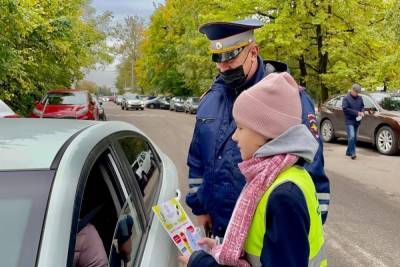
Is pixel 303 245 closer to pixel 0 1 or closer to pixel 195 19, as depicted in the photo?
pixel 0 1

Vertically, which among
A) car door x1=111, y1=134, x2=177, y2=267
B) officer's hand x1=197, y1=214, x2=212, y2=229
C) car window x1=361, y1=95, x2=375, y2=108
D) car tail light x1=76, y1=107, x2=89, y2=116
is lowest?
car tail light x1=76, y1=107, x2=89, y2=116

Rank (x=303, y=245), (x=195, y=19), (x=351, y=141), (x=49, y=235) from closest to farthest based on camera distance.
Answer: (x=303, y=245)
(x=49, y=235)
(x=351, y=141)
(x=195, y=19)

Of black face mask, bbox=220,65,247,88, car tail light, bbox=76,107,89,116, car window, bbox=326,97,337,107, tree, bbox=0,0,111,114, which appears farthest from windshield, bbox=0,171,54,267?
car window, bbox=326,97,337,107

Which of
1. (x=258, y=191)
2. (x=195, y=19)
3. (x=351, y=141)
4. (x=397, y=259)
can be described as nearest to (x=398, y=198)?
(x=397, y=259)

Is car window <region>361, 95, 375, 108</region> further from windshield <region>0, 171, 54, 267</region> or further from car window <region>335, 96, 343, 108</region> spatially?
windshield <region>0, 171, 54, 267</region>

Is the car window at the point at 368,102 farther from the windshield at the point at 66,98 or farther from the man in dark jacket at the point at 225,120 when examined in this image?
the man in dark jacket at the point at 225,120

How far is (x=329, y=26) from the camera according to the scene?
2120 cm

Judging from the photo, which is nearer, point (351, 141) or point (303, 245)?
point (303, 245)

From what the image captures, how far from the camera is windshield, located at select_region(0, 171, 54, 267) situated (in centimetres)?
161

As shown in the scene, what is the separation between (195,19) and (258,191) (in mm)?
33599

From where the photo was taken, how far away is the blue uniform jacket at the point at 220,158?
2344 mm

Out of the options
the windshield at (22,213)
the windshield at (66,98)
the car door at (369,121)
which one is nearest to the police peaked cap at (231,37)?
the windshield at (22,213)

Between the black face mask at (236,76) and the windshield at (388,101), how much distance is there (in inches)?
419

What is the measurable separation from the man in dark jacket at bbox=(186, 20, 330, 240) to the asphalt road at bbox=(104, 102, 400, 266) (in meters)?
2.57
